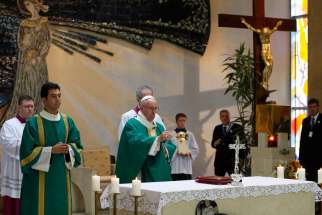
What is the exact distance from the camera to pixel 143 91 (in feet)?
26.5

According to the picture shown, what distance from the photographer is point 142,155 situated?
6957 millimetres

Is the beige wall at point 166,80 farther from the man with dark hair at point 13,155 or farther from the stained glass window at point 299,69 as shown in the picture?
the man with dark hair at point 13,155

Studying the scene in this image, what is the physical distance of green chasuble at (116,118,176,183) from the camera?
697 cm

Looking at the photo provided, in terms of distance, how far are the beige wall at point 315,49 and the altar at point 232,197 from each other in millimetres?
6292

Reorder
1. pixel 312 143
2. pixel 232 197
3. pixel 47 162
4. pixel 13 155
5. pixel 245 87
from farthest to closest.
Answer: pixel 245 87
pixel 312 143
pixel 13 155
pixel 47 162
pixel 232 197

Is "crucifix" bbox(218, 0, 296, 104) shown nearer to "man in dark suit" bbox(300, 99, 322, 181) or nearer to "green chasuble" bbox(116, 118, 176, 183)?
"man in dark suit" bbox(300, 99, 322, 181)

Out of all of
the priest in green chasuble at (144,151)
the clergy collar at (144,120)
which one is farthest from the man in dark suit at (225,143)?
the clergy collar at (144,120)

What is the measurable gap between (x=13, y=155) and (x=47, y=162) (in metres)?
2.75

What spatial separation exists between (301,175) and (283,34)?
8132 mm

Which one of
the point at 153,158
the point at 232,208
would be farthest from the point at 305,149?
the point at 232,208

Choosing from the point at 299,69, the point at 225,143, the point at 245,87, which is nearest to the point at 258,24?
the point at 245,87

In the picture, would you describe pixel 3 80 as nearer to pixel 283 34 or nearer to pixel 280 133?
pixel 280 133

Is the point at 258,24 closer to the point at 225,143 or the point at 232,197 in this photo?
the point at 225,143

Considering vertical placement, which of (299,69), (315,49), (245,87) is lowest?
(245,87)
